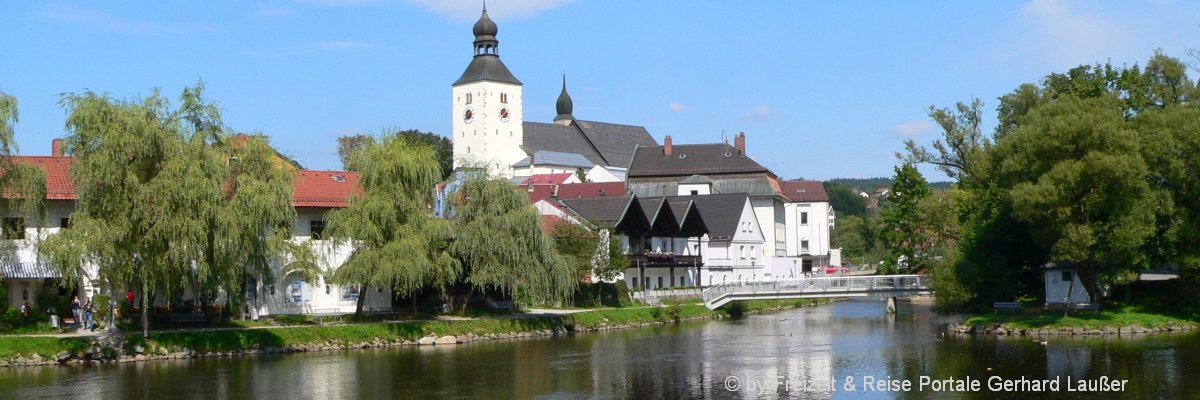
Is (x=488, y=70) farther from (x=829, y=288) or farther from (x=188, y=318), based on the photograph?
(x=188, y=318)

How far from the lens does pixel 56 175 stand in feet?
141

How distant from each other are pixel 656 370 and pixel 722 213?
153ft

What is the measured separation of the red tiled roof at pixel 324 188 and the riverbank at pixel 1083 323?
75.5 feet

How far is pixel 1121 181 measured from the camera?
4119cm

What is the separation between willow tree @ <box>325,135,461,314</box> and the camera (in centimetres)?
4316

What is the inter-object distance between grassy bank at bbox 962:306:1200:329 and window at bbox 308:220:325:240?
79.8 feet

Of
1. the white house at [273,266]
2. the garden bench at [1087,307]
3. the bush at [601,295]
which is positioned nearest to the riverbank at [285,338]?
the white house at [273,266]

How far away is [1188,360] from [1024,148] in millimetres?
12332

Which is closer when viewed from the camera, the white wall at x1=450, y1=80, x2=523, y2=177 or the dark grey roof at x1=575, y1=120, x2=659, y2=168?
the white wall at x1=450, y1=80, x2=523, y2=177

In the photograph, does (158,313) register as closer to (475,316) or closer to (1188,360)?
(475,316)

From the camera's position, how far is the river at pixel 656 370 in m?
28.6

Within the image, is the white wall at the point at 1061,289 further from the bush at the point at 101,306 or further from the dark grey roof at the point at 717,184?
the dark grey roof at the point at 717,184

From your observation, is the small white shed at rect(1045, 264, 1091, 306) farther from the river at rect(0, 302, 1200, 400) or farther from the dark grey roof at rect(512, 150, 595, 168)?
the dark grey roof at rect(512, 150, 595, 168)

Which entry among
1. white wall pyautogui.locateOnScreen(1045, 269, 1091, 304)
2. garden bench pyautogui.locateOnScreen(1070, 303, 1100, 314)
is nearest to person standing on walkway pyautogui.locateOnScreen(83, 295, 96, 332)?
garden bench pyautogui.locateOnScreen(1070, 303, 1100, 314)
